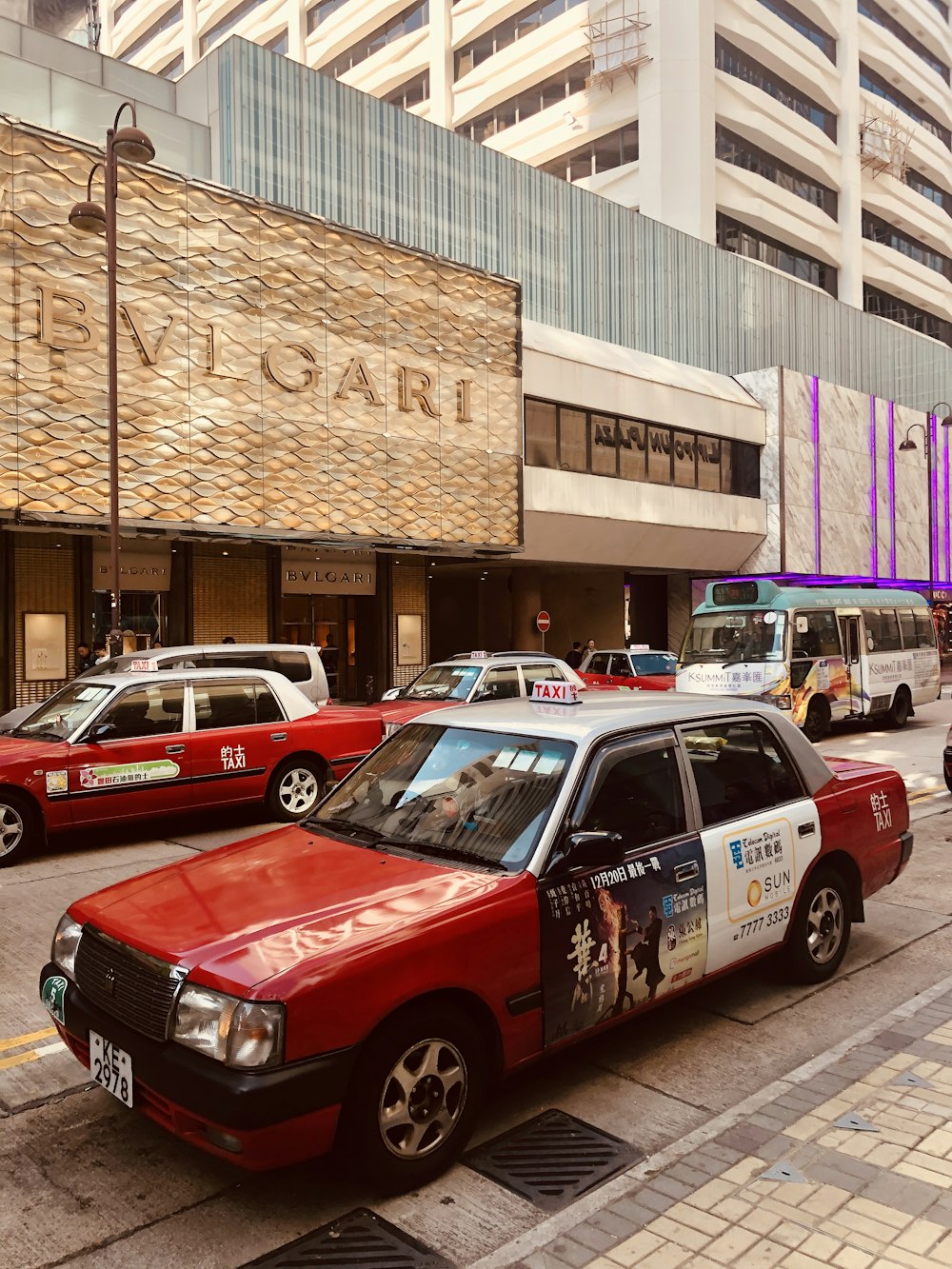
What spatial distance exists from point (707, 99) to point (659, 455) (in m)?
21.2

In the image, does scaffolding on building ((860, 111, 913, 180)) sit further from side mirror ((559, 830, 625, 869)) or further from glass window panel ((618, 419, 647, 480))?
side mirror ((559, 830, 625, 869))

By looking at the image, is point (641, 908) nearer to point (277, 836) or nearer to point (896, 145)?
point (277, 836)

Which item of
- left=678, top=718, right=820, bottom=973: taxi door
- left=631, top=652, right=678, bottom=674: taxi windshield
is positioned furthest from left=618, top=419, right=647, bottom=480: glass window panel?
left=678, top=718, right=820, bottom=973: taxi door

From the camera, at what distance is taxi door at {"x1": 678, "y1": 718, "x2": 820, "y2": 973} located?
4.47 meters

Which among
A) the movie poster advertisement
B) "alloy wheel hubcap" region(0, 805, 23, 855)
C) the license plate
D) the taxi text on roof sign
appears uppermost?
the taxi text on roof sign

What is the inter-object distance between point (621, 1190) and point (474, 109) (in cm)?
4962

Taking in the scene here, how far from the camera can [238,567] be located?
20.9 m

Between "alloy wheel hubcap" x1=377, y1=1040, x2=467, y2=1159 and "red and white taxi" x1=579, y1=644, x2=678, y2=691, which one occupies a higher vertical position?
"red and white taxi" x1=579, y1=644, x2=678, y2=691

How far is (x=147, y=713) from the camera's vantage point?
9164 millimetres

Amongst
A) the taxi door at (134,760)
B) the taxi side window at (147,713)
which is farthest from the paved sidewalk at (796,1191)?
the taxi side window at (147,713)

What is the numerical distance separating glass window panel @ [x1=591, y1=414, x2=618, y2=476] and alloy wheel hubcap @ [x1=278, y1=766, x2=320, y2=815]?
1720 cm

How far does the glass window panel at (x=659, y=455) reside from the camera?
27.8m

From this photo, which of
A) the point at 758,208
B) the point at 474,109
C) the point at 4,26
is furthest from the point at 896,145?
the point at 4,26

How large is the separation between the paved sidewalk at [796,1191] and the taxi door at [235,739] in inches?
264
